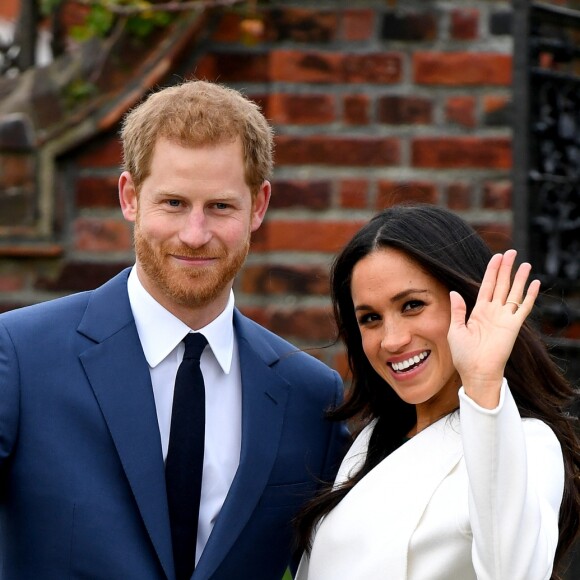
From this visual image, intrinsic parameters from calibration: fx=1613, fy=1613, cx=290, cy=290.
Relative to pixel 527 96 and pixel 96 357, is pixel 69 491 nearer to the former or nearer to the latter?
pixel 96 357

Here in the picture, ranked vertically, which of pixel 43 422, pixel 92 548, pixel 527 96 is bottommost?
pixel 92 548

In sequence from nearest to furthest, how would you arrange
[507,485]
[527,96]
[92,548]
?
[507,485], [92,548], [527,96]

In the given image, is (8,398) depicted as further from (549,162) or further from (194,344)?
(549,162)

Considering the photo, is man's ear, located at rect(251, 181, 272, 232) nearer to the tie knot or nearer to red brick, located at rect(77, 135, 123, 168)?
the tie knot

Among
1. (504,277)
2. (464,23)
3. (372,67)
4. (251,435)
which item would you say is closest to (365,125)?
(372,67)

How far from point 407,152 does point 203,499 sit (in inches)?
52.9

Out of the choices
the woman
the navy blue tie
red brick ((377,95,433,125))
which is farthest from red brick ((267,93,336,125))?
the navy blue tie

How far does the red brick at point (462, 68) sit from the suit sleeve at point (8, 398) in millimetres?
1557

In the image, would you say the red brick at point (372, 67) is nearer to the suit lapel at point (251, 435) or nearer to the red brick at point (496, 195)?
the red brick at point (496, 195)

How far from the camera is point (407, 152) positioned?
455 centimetres

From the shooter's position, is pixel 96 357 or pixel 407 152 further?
pixel 407 152

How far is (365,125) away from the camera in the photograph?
14.9 feet

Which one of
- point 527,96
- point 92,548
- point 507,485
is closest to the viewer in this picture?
point 507,485

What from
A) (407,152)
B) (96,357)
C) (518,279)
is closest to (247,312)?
(407,152)
